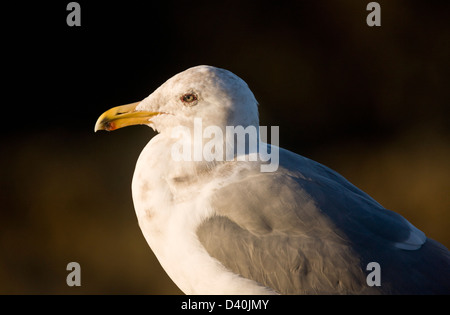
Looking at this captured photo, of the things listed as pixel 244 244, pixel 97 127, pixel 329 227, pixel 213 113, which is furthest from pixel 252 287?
pixel 97 127

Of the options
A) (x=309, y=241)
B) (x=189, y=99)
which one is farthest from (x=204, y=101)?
(x=309, y=241)

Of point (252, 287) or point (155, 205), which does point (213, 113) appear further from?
point (252, 287)

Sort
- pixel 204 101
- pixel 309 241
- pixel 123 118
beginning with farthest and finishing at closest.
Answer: pixel 123 118, pixel 204 101, pixel 309 241

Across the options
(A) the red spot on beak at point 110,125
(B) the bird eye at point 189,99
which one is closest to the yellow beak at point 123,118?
(A) the red spot on beak at point 110,125

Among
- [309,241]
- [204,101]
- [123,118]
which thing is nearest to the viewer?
[309,241]

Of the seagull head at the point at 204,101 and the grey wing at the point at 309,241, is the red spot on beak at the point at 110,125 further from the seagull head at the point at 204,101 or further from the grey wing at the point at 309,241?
the grey wing at the point at 309,241

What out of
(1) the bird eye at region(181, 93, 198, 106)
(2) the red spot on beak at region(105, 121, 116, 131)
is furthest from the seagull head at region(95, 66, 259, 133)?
(2) the red spot on beak at region(105, 121, 116, 131)

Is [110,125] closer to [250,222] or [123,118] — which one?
[123,118]
